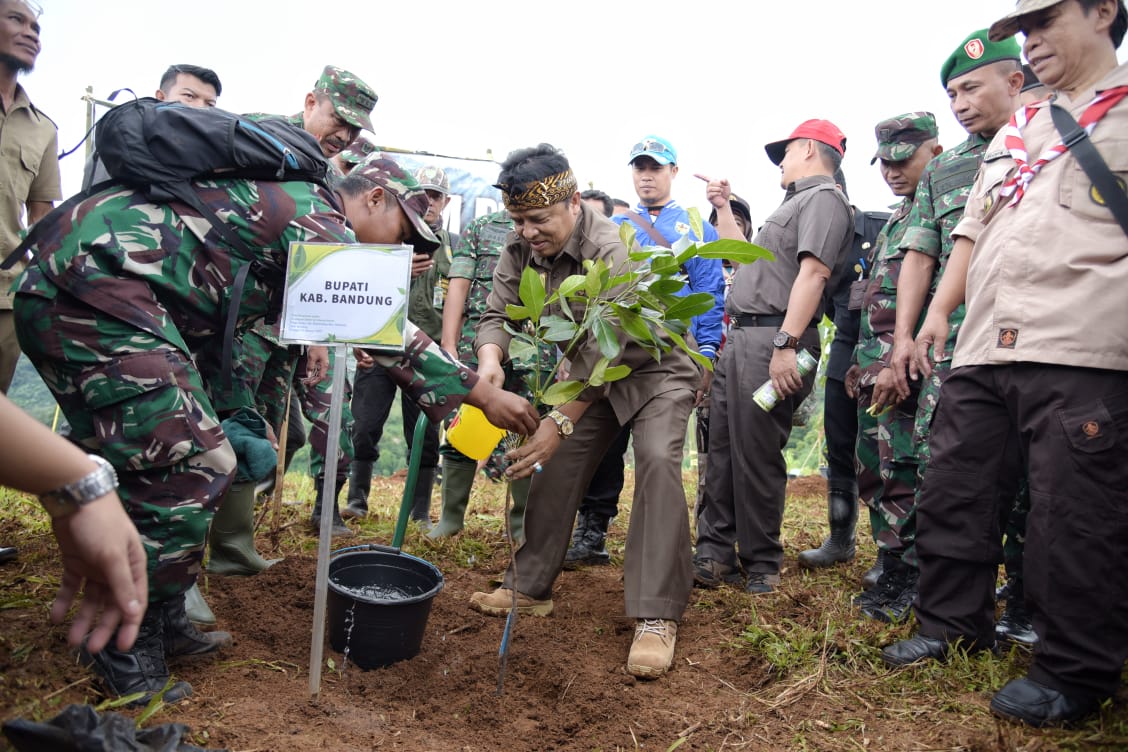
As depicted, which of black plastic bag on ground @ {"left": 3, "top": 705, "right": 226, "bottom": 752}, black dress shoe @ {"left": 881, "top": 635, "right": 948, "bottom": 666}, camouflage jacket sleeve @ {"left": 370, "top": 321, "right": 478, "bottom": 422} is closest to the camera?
black plastic bag on ground @ {"left": 3, "top": 705, "right": 226, "bottom": 752}

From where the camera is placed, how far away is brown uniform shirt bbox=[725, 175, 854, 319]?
3723 millimetres

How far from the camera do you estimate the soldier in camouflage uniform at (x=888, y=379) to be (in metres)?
3.28

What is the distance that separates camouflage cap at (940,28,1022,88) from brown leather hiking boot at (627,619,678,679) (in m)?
2.56

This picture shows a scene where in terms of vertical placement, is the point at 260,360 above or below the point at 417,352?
below

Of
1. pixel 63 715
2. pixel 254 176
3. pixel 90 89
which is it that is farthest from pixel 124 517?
pixel 90 89

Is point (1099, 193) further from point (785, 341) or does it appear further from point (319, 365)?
point (319, 365)

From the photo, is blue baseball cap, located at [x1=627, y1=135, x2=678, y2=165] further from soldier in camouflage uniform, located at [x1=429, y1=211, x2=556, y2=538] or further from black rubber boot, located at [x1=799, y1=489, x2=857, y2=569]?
black rubber boot, located at [x1=799, y1=489, x2=857, y2=569]

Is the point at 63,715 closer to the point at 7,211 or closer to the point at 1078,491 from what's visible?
the point at 1078,491

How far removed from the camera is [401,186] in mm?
2910

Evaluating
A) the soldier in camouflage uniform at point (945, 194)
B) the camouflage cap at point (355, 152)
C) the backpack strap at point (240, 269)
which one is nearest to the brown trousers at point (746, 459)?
the soldier in camouflage uniform at point (945, 194)

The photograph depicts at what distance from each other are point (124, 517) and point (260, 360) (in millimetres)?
2371

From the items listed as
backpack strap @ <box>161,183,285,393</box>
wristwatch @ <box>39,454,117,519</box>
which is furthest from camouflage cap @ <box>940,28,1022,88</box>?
wristwatch @ <box>39,454,117,519</box>

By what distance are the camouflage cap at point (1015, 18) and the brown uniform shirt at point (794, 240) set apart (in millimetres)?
1189

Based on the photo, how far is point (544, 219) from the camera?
124 inches
